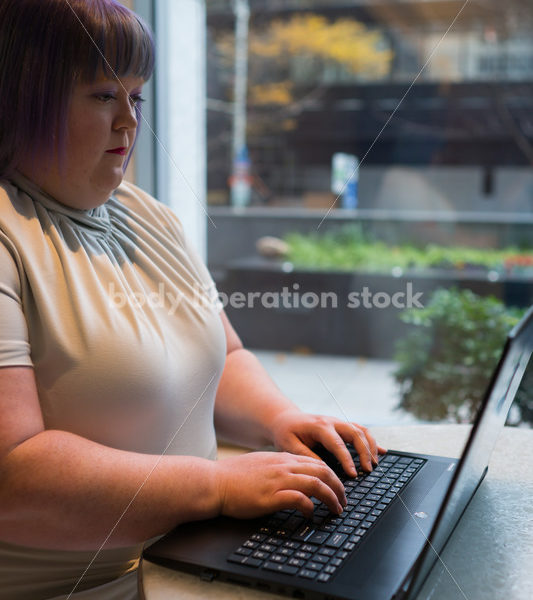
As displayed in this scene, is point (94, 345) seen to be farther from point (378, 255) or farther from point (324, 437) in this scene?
point (378, 255)

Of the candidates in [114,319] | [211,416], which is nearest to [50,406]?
[114,319]

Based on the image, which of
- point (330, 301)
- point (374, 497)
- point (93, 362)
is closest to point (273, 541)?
point (374, 497)

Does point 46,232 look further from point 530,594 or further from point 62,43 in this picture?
point 530,594

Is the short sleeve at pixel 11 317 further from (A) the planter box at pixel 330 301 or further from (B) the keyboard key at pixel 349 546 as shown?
(A) the planter box at pixel 330 301

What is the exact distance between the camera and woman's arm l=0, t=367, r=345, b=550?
703 mm


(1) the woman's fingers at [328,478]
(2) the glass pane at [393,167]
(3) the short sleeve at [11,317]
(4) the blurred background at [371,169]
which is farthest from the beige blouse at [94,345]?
(2) the glass pane at [393,167]

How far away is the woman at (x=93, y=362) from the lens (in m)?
0.72

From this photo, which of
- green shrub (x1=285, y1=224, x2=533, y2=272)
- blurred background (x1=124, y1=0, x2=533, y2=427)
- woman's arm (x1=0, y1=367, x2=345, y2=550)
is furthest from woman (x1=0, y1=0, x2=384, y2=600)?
green shrub (x1=285, y1=224, x2=533, y2=272)

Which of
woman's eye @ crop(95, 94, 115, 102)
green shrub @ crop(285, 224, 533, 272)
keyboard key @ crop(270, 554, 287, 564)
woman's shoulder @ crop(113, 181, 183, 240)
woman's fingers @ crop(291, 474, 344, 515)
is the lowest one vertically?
green shrub @ crop(285, 224, 533, 272)

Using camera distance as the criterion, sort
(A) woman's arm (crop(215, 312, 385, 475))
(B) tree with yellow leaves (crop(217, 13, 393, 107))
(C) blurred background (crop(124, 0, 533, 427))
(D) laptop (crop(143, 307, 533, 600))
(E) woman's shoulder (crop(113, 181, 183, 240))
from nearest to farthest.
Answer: (D) laptop (crop(143, 307, 533, 600)) < (A) woman's arm (crop(215, 312, 385, 475)) < (E) woman's shoulder (crop(113, 181, 183, 240)) < (C) blurred background (crop(124, 0, 533, 427)) < (B) tree with yellow leaves (crop(217, 13, 393, 107))

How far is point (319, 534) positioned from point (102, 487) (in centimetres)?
23

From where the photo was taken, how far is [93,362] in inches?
31.1

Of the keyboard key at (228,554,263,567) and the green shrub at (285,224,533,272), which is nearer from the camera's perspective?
the keyboard key at (228,554,263,567)

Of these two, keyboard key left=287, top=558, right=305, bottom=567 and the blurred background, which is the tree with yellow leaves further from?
keyboard key left=287, top=558, right=305, bottom=567
